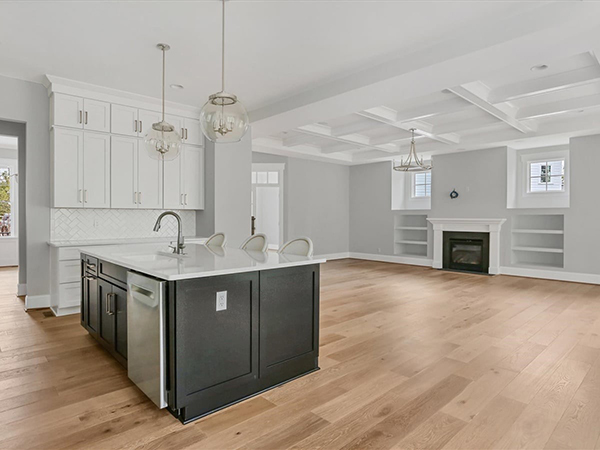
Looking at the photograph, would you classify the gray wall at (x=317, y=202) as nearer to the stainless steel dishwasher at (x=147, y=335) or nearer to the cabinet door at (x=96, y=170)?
the cabinet door at (x=96, y=170)

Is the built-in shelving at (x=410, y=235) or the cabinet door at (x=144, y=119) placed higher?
the cabinet door at (x=144, y=119)

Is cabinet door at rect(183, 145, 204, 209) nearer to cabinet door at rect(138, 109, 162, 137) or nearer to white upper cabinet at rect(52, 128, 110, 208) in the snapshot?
cabinet door at rect(138, 109, 162, 137)

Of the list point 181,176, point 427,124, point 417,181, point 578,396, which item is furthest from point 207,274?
point 417,181

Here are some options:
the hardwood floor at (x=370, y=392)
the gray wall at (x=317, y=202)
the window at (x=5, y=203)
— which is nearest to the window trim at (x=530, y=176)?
the hardwood floor at (x=370, y=392)

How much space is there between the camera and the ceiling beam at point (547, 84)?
161 inches

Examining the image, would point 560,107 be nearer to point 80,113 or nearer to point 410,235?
point 410,235

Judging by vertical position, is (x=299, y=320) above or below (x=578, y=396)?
above

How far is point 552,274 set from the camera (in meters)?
6.98

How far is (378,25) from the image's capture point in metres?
3.23

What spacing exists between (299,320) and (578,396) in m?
1.86

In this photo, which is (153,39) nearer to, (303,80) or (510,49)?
(303,80)

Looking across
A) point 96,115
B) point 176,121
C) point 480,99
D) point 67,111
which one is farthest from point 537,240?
point 67,111

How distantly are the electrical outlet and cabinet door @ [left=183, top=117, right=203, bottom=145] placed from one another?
13.1ft

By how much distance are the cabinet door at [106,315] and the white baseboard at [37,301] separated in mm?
2147
